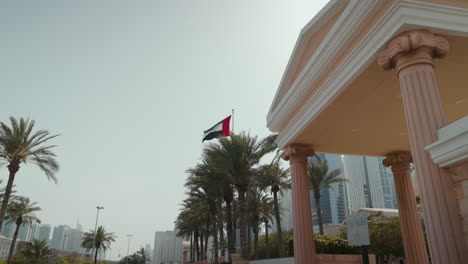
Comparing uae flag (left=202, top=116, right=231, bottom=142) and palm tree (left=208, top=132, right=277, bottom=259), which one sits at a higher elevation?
uae flag (left=202, top=116, right=231, bottom=142)

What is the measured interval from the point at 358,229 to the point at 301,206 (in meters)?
3.91

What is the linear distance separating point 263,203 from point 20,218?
2843cm

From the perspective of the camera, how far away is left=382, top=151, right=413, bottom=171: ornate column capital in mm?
12422

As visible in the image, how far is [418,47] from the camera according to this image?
214 inches

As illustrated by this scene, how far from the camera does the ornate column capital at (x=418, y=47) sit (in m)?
5.43

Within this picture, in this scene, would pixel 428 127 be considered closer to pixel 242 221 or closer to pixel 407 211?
pixel 407 211

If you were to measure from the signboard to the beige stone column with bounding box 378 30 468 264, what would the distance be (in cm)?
187

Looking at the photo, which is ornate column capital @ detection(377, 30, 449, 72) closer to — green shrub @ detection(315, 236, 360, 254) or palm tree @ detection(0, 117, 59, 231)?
green shrub @ detection(315, 236, 360, 254)

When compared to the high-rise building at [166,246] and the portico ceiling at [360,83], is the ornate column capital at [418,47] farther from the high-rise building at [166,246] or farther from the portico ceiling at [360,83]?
the high-rise building at [166,246]

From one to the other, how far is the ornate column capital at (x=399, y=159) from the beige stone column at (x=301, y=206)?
3531 millimetres

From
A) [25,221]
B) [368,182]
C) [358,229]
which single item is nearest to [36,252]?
[25,221]

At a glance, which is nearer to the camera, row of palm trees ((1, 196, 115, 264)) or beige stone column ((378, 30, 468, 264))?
beige stone column ((378, 30, 468, 264))

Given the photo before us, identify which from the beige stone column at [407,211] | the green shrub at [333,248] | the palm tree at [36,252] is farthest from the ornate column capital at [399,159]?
the palm tree at [36,252]

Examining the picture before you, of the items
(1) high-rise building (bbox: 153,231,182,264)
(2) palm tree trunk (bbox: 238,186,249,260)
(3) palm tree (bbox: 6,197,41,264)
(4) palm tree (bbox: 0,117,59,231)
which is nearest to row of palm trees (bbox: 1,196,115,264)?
(3) palm tree (bbox: 6,197,41,264)
